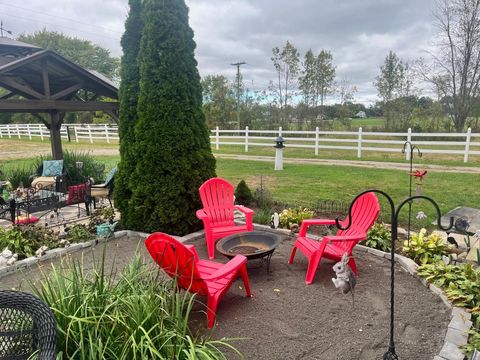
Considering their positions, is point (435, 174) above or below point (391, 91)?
below

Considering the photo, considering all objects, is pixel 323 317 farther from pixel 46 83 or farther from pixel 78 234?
pixel 46 83

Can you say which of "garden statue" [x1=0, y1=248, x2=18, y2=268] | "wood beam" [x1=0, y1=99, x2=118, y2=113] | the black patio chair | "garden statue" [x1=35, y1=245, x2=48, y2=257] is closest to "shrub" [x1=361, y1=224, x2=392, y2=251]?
the black patio chair

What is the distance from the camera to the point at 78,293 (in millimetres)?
2199

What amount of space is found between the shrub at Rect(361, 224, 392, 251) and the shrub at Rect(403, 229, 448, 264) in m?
0.30

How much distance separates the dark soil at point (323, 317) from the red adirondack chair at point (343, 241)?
20cm

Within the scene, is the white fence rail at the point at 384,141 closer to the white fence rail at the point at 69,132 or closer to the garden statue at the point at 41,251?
the white fence rail at the point at 69,132

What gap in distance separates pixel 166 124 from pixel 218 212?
149cm

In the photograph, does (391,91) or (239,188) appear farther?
(391,91)

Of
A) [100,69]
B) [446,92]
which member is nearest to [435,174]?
[446,92]

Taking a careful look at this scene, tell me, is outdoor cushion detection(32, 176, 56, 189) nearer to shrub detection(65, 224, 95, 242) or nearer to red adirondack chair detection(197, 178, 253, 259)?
shrub detection(65, 224, 95, 242)

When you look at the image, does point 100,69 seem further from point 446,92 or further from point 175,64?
point 175,64

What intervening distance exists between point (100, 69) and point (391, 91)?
32.2 m

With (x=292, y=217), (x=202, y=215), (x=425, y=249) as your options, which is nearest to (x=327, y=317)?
(x=425, y=249)

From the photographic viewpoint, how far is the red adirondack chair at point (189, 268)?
268cm
